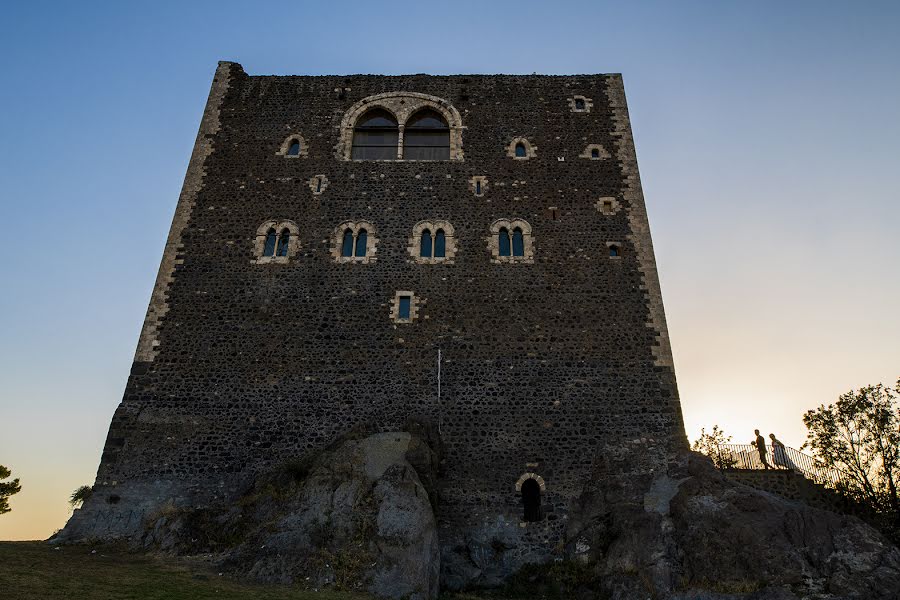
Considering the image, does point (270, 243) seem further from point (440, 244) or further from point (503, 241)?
point (503, 241)

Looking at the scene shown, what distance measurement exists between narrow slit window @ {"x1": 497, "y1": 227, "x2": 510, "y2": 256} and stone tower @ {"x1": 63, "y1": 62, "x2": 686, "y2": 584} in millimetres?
232

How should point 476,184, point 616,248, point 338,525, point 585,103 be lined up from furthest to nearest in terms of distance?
point 585,103
point 476,184
point 616,248
point 338,525

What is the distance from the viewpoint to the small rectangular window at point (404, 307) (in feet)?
60.3

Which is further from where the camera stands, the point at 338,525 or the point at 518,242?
the point at 518,242

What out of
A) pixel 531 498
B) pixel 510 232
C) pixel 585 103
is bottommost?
pixel 531 498

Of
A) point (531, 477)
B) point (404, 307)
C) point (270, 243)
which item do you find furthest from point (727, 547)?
point (270, 243)

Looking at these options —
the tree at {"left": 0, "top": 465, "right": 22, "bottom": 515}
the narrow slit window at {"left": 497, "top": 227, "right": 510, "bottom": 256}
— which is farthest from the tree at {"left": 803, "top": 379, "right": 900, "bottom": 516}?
the tree at {"left": 0, "top": 465, "right": 22, "bottom": 515}

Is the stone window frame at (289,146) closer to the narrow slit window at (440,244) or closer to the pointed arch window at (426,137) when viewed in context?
the pointed arch window at (426,137)

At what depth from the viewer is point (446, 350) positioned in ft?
58.3

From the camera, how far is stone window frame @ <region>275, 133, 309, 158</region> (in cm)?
2183

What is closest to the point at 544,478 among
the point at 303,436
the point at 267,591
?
the point at 303,436

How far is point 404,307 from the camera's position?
1855 centimetres

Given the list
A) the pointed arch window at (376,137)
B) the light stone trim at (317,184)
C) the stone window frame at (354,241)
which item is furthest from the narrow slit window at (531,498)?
the pointed arch window at (376,137)

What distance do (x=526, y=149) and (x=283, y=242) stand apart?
366 inches
